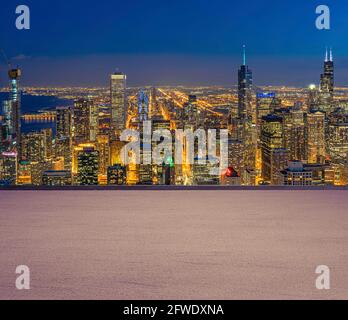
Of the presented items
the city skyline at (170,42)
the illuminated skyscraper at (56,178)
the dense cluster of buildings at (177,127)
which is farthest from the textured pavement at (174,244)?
the city skyline at (170,42)

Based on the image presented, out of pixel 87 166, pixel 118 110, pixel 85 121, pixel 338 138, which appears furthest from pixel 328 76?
pixel 87 166

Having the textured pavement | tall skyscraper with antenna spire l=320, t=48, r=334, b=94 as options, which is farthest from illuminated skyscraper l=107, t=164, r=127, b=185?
tall skyscraper with antenna spire l=320, t=48, r=334, b=94

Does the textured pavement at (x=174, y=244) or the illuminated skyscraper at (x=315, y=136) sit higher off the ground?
the illuminated skyscraper at (x=315, y=136)

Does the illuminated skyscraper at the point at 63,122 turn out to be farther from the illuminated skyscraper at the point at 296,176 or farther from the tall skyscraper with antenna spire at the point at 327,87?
the tall skyscraper with antenna spire at the point at 327,87

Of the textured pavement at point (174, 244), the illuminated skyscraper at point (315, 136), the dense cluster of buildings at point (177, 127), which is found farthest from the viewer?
the illuminated skyscraper at point (315, 136)

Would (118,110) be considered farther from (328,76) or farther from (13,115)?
(328,76)

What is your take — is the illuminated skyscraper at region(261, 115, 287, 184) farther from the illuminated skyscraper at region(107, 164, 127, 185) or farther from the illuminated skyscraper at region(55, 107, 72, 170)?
the illuminated skyscraper at region(55, 107, 72, 170)

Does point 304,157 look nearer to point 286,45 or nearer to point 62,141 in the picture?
point 286,45
